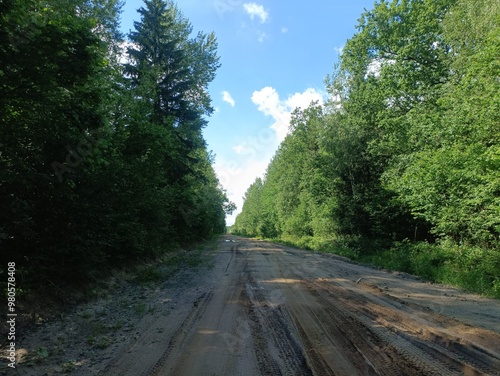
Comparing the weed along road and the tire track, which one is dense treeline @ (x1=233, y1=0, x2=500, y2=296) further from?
the tire track

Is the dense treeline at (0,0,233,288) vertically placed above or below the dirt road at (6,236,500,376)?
above

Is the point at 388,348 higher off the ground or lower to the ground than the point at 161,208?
lower

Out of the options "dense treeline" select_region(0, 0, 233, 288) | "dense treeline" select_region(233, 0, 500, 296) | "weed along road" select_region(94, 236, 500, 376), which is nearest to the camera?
"weed along road" select_region(94, 236, 500, 376)

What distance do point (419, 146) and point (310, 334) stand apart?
52.5ft

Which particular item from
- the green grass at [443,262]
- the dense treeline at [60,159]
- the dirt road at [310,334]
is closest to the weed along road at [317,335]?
the dirt road at [310,334]

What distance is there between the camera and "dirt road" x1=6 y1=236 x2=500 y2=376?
4.11m

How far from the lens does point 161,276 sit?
1113 centimetres

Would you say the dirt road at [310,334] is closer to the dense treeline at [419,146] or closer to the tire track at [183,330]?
the tire track at [183,330]

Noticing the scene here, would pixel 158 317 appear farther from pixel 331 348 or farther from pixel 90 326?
pixel 331 348

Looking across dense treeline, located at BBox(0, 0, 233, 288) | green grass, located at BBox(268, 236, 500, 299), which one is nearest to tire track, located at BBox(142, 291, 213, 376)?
dense treeline, located at BBox(0, 0, 233, 288)

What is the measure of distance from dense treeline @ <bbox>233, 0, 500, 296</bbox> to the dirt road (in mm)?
4327

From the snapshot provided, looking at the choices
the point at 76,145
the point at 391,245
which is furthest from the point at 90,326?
the point at 391,245

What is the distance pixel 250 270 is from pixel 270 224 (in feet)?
170

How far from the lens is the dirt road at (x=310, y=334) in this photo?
411 centimetres
